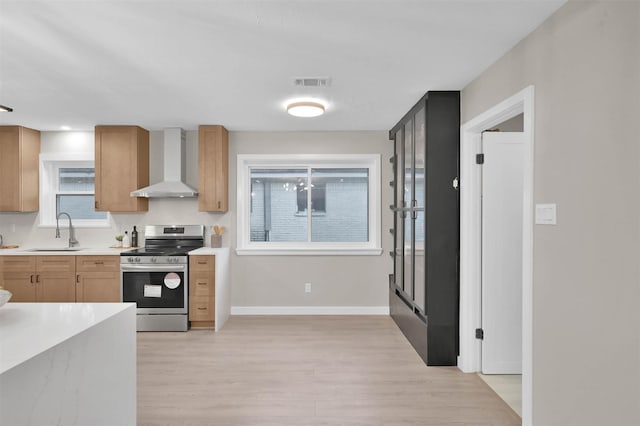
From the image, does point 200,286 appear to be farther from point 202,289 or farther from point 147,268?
point 147,268

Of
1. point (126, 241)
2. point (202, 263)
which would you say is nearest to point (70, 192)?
point (126, 241)

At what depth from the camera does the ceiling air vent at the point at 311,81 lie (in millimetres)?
2854

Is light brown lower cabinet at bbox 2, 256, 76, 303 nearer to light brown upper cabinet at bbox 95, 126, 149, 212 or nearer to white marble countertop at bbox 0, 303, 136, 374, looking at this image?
light brown upper cabinet at bbox 95, 126, 149, 212

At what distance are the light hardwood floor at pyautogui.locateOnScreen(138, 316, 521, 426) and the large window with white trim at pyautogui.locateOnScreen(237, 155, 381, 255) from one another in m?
1.31

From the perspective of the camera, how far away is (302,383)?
2.85 m

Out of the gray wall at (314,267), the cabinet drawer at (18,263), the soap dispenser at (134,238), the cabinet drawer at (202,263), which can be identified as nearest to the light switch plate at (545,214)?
the gray wall at (314,267)

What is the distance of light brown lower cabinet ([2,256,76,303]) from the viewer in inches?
164

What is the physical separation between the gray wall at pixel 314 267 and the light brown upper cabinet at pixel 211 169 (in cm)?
31

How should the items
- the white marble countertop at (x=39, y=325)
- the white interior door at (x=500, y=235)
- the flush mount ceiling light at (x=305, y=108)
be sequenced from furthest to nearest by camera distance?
the flush mount ceiling light at (x=305, y=108) → the white interior door at (x=500, y=235) → the white marble countertop at (x=39, y=325)

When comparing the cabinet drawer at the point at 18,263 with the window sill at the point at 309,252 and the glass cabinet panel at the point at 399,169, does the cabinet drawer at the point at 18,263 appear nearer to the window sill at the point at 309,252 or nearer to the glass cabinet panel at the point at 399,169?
the window sill at the point at 309,252

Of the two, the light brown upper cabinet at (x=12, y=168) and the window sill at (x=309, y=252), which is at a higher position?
the light brown upper cabinet at (x=12, y=168)

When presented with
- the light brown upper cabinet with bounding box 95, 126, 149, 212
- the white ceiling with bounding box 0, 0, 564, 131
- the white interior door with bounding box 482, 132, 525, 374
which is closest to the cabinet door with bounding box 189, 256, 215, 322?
the light brown upper cabinet with bounding box 95, 126, 149, 212

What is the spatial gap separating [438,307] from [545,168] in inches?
64.0

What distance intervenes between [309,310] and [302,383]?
194 centimetres
